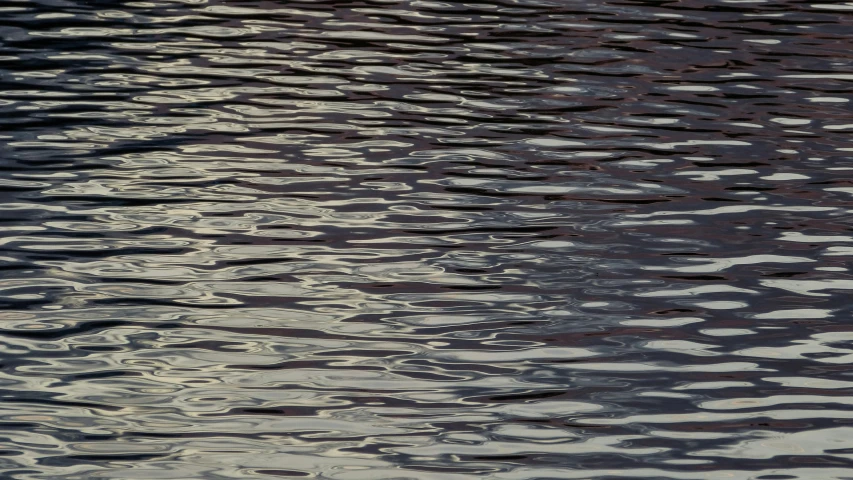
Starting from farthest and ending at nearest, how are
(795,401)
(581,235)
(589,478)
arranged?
(581,235), (795,401), (589,478)

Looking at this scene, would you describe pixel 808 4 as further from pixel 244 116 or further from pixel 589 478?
pixel 589 478

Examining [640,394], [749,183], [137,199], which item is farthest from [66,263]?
[749,183]

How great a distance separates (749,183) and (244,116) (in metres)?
4.00

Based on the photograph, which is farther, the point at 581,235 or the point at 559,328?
the point at 581,235

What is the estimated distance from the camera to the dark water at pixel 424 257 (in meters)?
5.50

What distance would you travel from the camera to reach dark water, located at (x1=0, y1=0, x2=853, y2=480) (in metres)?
5.50

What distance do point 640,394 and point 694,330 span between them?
0.84m

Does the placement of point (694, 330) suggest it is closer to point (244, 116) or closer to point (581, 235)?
point (581, 235)

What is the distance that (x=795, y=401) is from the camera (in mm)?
5883

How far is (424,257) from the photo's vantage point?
7582mm

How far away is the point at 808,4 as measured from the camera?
603 inches

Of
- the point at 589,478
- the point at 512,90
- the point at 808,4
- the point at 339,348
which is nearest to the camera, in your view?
the point at 589,478

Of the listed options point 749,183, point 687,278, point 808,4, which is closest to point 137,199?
point 687,278

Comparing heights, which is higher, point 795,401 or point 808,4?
point 808,4
